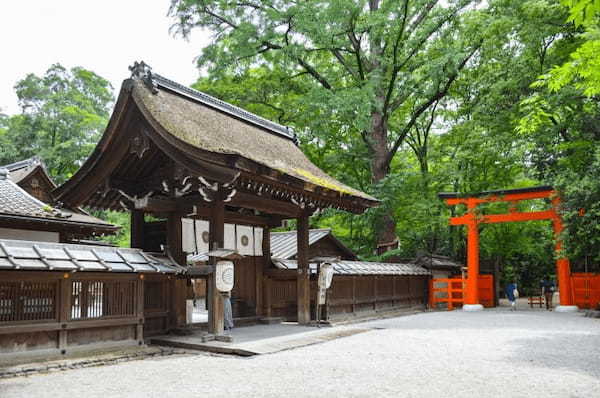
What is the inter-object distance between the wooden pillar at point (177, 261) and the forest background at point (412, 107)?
983cm

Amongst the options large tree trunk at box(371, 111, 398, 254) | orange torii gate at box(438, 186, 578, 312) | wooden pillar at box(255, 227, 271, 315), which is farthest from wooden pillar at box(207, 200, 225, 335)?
orange torii gate at box(438, 186, 578, 312)

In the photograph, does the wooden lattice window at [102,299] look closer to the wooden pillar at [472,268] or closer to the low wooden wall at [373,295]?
the low wooden wall at [373,295]

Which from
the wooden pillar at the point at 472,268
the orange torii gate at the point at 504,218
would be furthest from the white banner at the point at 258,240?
the wooden pillar at the point at 472,268

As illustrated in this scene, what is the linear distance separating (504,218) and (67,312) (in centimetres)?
1620

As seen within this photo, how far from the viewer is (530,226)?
24109 mm

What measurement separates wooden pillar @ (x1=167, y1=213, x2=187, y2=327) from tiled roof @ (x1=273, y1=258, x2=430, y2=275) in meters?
3.31

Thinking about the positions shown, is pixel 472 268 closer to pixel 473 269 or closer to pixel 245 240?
pixel 473 269

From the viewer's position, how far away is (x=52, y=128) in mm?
27531

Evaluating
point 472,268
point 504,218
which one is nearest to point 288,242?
point 472,268

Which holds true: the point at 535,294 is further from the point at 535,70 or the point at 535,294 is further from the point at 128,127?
the point at 128,127

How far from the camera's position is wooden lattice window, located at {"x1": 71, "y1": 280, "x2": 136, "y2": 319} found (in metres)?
8.40

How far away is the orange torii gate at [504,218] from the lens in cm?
1772

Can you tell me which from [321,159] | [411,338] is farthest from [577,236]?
[321,159]

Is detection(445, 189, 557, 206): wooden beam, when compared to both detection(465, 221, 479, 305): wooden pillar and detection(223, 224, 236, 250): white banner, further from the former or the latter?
detection(223, 224, 236, 250): white banner
